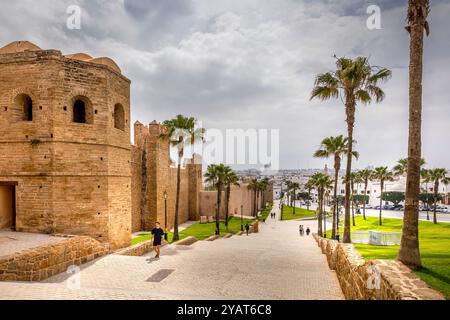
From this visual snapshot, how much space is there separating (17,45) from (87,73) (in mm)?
4257

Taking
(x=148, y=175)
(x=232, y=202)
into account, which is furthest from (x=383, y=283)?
(x=232, y=202)

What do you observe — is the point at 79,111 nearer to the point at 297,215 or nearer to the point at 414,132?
the point at 414,132

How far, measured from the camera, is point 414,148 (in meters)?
7.68

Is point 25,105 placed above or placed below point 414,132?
above

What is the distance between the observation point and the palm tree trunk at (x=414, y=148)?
743 cm

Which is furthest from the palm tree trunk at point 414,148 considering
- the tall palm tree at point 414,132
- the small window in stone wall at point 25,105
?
the small window in stone wall at point 25,105

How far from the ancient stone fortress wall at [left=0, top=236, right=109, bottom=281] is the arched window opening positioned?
7054mm

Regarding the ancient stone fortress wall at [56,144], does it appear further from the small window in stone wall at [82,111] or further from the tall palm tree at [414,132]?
the tall palm tree at [414,132]

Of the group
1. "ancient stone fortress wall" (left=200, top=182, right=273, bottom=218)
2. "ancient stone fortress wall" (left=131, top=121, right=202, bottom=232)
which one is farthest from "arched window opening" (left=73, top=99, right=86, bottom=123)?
"ancient stone fortress wall" (left=200, top=182, right=273, bottom=218)

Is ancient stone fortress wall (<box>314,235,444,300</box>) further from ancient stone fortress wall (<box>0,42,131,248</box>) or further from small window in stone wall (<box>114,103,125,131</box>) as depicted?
small window in stone wall (<box>114,103,125,131</box>)

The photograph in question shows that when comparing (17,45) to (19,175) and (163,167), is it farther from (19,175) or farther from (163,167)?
(163,167)

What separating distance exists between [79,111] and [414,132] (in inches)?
576

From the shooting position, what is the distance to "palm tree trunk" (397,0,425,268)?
24.4ft

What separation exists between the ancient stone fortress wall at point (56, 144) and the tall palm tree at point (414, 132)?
1197cm
